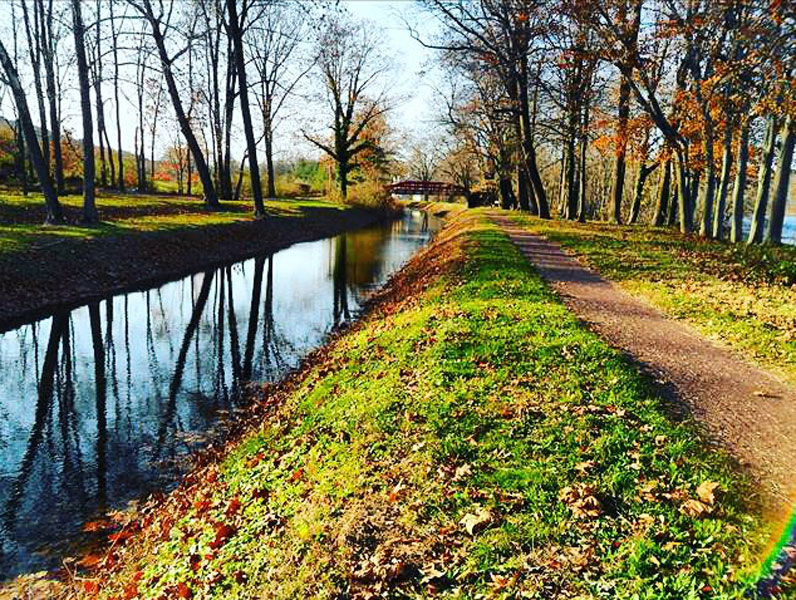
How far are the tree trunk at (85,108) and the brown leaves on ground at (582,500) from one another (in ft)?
62.7

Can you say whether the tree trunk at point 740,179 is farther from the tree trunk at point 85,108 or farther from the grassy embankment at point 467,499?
the tree trunk at point 85,108

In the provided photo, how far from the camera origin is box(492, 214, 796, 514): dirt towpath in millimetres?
4379

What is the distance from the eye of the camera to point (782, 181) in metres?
15.5

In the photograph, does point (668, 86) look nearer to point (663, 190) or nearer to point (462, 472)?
point (663, 190)

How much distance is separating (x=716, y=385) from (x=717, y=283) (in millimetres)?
5946

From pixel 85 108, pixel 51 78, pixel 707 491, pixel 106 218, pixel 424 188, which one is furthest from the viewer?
pixel 424 188

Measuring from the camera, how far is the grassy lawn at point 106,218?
15266 mm

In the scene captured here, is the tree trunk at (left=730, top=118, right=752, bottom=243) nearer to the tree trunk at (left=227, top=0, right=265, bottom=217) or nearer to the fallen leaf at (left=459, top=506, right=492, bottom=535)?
the fallen leaf at (left=459, top=506, right=492, bottom=535)

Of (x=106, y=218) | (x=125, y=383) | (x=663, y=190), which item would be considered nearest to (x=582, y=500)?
(x=125, y=383)

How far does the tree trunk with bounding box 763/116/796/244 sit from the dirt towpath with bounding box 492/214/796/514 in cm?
851

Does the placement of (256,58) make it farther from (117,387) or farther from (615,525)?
(615,525)

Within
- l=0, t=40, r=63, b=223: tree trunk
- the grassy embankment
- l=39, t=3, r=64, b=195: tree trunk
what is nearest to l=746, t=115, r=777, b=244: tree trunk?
the grassy embankment

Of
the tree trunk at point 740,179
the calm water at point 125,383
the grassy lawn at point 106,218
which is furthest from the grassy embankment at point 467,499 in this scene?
the tree trunk at point 740,179

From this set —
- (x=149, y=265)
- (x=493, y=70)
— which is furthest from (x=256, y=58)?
(x=149, y=265)
